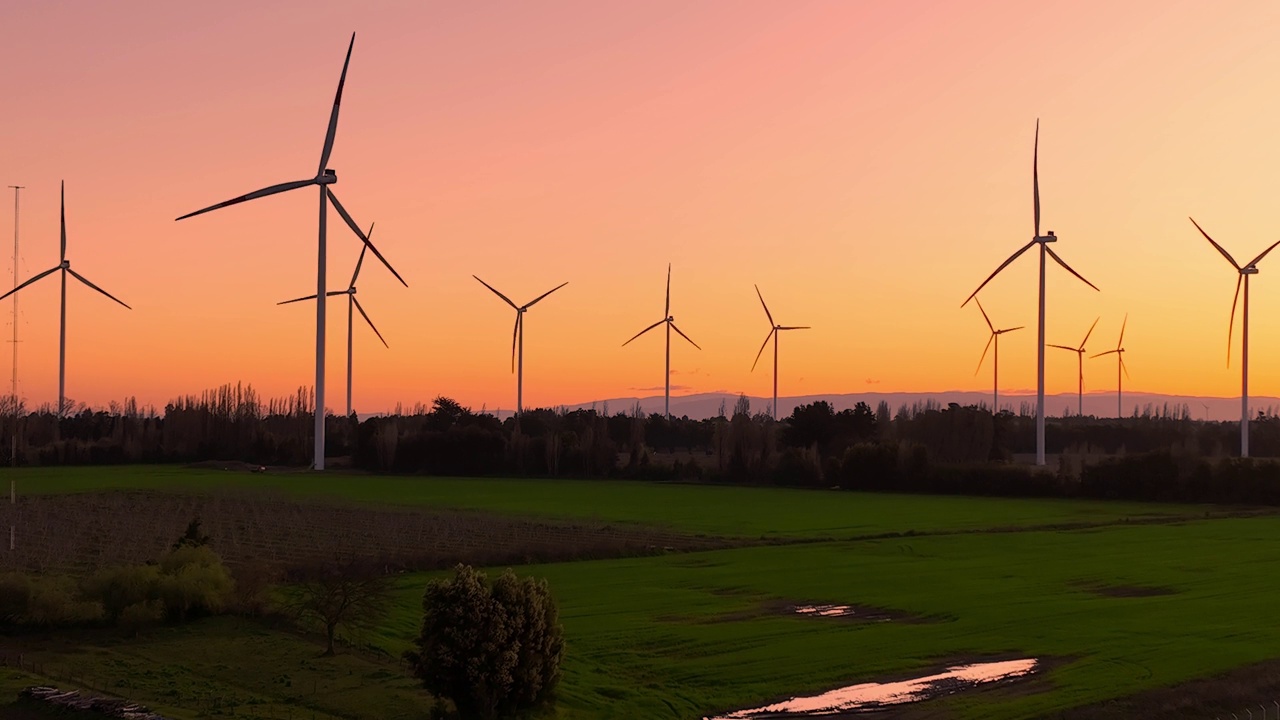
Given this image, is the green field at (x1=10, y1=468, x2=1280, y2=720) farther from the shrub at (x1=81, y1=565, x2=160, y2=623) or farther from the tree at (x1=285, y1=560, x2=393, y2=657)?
the shrub at (x1=81, y1=565, x2=160, y2=623)

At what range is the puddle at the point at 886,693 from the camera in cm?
3194

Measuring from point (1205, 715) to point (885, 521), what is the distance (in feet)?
191

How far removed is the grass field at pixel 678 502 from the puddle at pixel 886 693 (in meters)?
42.2

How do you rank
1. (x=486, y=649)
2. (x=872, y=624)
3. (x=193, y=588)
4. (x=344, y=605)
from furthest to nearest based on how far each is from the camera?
(x=872, y=624) → (x=193, y=588) → (x=344, y=605) → (x=486, y=649)

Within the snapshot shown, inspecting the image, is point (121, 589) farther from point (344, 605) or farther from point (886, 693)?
point (886, 693)

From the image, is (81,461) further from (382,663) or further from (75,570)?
(382,663)

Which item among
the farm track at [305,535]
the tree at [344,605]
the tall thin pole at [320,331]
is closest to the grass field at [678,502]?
the farm track at [305,535]

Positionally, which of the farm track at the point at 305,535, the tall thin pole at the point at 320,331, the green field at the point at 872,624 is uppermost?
the tall thin pole at the point at 320,331

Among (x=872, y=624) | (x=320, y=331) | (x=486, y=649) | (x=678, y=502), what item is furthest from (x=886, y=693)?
(x=678, y=502)

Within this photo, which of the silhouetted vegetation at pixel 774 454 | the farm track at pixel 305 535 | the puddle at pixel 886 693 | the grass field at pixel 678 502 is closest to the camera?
the puddle at pixel 886 693

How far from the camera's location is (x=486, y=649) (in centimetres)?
3103

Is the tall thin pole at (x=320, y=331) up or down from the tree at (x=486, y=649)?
up

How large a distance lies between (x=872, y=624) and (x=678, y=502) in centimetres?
6509

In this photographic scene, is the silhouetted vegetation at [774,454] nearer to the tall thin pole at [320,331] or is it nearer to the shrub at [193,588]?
the tall thin pole at [320,331]
